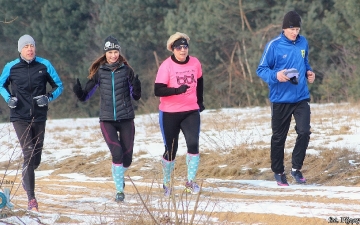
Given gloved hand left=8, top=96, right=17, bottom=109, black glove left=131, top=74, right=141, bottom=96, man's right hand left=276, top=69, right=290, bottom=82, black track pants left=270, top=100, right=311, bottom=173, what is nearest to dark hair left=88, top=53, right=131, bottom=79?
black glove left=131, top=74, right=141, bottom=96

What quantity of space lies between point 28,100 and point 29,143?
477mm

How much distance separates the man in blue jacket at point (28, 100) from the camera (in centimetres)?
827

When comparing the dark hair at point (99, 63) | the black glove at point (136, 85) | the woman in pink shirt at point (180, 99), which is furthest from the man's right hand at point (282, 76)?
the dark hair at point (99, 63)

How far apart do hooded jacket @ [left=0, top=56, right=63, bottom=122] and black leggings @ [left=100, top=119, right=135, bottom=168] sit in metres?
0.71

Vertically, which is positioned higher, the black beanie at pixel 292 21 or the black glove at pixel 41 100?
the black beanie at pixel 292 21

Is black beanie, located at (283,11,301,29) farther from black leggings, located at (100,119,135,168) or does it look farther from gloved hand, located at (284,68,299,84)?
black leggings, located at (100,119,135,168)

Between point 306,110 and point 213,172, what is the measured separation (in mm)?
2683

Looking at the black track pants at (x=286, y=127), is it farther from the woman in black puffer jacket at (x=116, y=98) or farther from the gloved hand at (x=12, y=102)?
the gloved hand at (x=12, y=102)

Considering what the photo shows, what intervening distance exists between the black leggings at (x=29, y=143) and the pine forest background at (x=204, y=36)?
19.7m

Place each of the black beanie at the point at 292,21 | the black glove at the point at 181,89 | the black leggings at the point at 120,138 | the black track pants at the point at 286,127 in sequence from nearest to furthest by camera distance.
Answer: the black glove at the point at 181,89
the black leggings at the point at 120,138
the black beanie at the point at 292,21
the black track pants at the point at 286,127

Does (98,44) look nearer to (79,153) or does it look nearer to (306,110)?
(79,153)

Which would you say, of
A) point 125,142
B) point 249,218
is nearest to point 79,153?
point 125,142

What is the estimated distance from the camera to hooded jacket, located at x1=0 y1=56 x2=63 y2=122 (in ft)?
27.2

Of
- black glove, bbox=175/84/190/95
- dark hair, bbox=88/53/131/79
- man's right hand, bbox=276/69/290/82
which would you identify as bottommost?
black glove, bbox=175/84/190/95
